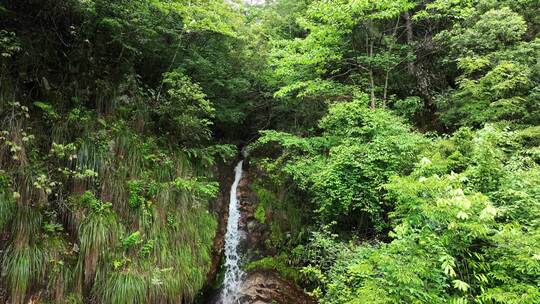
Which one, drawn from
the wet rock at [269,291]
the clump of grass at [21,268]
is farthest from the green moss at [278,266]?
the clump of grass at [21,268]

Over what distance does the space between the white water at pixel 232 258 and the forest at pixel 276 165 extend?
256mm

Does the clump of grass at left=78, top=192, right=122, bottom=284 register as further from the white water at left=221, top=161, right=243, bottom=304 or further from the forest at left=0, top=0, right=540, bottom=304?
the white water at left=221, top=161, right=243, bottom=304

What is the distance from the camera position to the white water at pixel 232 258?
862 centimetres

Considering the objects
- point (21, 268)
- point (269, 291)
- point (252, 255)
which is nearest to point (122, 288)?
point (21, 268)

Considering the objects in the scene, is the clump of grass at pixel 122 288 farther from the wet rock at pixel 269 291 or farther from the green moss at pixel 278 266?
Result: the green moss at pixel 278 266

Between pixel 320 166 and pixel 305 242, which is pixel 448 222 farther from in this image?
pixel 305 242

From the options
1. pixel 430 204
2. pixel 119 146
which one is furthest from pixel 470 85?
pixel 119 146

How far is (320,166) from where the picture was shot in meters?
8.21

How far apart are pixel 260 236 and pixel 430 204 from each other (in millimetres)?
6972

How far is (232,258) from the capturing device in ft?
31.5

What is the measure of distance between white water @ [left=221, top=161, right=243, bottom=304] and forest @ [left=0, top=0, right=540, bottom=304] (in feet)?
0.84

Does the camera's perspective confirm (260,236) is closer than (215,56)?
Yes

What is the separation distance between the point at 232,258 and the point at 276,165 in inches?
129

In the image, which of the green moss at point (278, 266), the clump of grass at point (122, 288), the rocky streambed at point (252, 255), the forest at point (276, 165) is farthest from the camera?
the green moss at point (278, 266)
